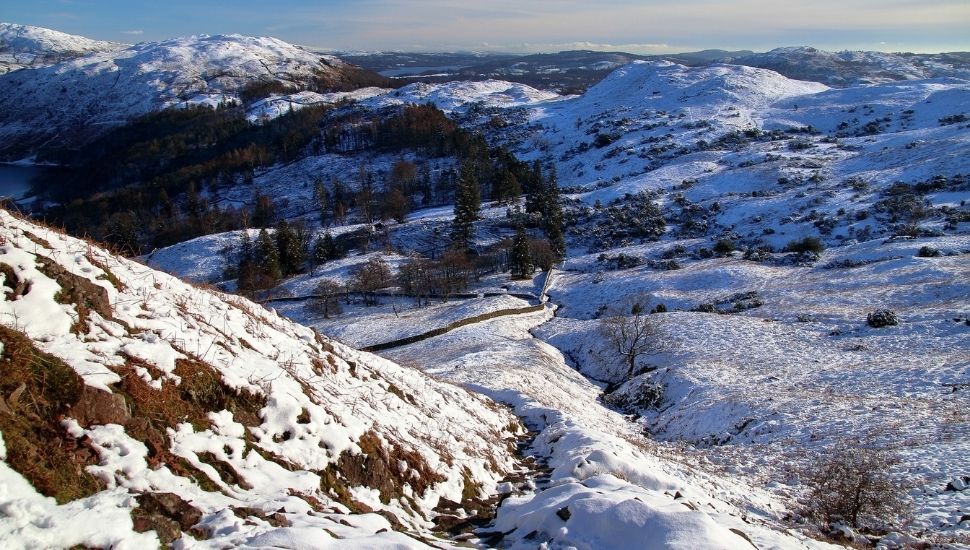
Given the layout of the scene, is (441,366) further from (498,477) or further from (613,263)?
(613,263)

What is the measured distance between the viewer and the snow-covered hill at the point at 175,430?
5789 millimetres

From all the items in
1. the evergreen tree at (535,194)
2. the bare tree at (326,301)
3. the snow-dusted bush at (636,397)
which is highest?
the evergreen tree at (535,194)

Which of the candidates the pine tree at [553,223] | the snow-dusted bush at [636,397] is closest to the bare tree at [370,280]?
the pine tree at [553,223]

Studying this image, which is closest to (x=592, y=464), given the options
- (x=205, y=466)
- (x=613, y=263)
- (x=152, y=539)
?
(x=205, y=466)

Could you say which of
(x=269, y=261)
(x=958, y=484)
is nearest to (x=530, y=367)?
(x=958, y=484)

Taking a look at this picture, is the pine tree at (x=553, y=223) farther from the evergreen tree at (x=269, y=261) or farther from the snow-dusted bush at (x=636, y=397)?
the snow-dusted bush at (x=636, y=397)

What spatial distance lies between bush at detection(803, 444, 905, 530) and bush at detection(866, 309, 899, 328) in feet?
75.5

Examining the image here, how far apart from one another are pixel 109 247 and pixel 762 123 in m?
152

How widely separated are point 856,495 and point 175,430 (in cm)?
1564

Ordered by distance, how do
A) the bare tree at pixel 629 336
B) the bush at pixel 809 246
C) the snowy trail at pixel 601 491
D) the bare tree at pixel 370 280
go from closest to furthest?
1. the snowy trail at pixel 601 491
2. the bare tree at pixel 629 336
3. the bush at pixel 809 246
4. the bare tree at pixel 370 280

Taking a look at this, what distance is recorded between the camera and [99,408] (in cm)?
678

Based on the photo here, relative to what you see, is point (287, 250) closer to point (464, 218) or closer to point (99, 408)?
point (464, 218)

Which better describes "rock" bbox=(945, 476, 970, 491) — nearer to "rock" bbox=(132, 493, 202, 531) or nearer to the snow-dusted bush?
the snow-dusted bush

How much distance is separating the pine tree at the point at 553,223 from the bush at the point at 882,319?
4241cm
